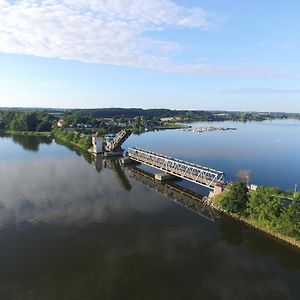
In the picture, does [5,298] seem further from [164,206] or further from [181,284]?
[164,206]

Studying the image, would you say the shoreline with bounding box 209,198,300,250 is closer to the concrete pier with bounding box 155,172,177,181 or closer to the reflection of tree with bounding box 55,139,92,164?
the concrete pier with bounding box 155,172,177,181

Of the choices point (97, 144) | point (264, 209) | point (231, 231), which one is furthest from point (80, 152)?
point (264, 209)

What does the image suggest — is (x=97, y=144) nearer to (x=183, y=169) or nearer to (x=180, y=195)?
(x=183, y=169)

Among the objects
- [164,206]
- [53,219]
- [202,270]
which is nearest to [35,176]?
[53,219]

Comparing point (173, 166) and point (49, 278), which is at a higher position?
point (173, 166)

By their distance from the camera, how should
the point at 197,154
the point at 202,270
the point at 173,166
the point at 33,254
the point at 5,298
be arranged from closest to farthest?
the point at 5,298 → the point at 202,270 → the point at 33,254 → the point at 173,166 → the point at 197,154

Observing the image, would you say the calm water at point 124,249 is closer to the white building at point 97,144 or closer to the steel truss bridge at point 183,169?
the steel truss bridge at point 183,169

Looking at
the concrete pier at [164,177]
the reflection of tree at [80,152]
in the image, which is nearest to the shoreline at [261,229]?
the concrete pier at [164,177]
